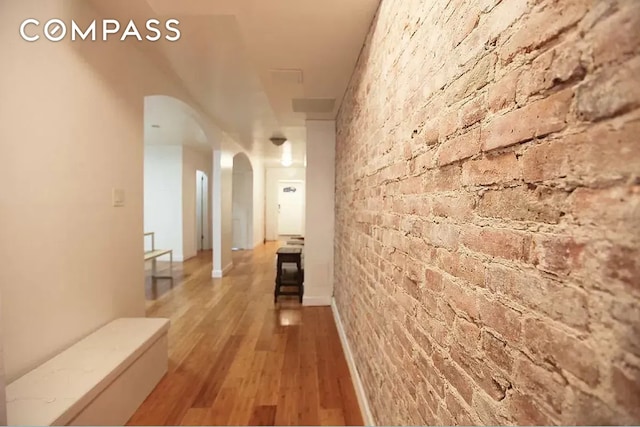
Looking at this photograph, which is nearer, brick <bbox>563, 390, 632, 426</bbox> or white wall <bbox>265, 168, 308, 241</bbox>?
brick <bbox>563, 390, 632, 426</bbox>

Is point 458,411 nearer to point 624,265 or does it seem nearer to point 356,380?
point 624,265

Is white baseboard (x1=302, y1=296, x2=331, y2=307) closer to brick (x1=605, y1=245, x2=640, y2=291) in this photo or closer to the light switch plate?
the light switch plate

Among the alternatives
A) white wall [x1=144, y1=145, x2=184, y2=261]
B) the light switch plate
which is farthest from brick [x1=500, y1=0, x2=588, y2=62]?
white wall [x1=144, y1=145, x2=184, y2=261]

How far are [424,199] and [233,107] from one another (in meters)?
3.76

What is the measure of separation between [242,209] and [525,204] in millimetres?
9340

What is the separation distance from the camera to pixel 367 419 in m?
1.98

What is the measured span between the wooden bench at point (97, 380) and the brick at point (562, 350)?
1732 mm

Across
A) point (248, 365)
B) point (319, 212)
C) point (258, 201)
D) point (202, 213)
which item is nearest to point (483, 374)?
point (248, 365)

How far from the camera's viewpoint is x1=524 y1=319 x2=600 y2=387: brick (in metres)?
0.45

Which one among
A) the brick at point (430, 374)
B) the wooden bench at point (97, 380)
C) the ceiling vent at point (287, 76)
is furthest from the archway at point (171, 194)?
the brick at point (430, 374)

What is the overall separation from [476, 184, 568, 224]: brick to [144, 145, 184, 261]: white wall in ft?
24.3

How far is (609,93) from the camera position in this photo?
428 millimetres

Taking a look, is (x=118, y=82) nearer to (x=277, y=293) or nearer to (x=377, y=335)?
(x=377, y=335)

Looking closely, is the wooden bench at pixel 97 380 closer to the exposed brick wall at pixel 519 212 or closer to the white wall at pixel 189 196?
the exposed brick wall at pixel 519 212
